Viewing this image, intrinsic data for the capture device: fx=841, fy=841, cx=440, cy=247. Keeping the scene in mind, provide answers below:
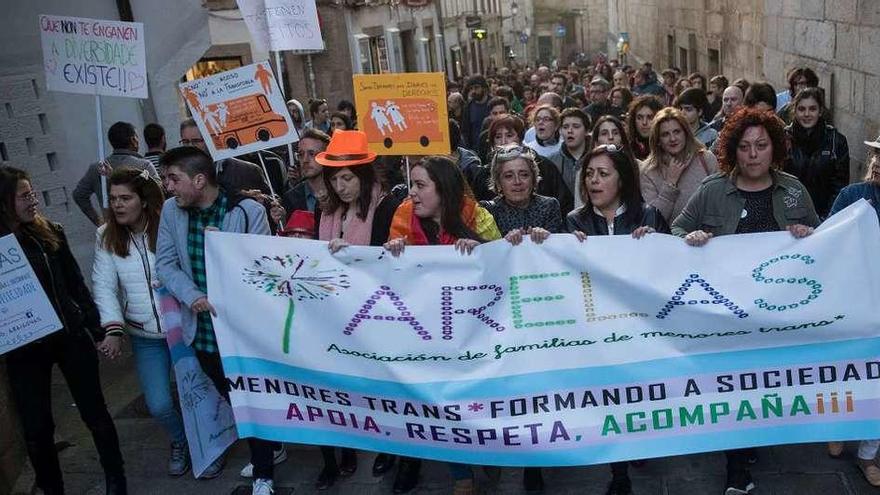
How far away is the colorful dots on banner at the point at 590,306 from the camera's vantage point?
11.7 ft

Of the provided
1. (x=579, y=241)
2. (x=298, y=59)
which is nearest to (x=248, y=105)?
(x=579, y=241)

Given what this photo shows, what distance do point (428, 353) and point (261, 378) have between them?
34.6 inches

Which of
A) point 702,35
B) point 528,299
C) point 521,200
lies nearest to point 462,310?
point 528,299

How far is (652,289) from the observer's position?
3531mm

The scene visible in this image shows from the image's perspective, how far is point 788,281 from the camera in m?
3.45

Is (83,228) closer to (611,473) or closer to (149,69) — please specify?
(149,69)

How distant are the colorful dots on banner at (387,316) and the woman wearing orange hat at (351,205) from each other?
48cm

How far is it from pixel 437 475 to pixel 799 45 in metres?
8.06

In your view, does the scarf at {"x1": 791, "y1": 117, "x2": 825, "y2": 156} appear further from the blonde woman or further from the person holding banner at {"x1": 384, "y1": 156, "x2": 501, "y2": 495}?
the person holding banner at {"x1": 384, "y1": 156, "x2": 501, "y2": 495}

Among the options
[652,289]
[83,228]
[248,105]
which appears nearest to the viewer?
[652,289]

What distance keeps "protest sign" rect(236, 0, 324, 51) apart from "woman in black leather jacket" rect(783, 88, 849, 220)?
371 cm

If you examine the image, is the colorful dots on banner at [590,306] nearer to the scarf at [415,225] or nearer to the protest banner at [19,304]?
the scarf at [415,225]

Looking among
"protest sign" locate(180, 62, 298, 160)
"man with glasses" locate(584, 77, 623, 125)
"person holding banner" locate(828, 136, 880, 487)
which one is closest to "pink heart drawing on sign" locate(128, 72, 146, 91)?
"protest sign" locate(180, 62, 298, 160)

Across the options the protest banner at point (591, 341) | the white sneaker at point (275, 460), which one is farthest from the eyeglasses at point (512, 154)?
the white sneaker at point (275, 460)
